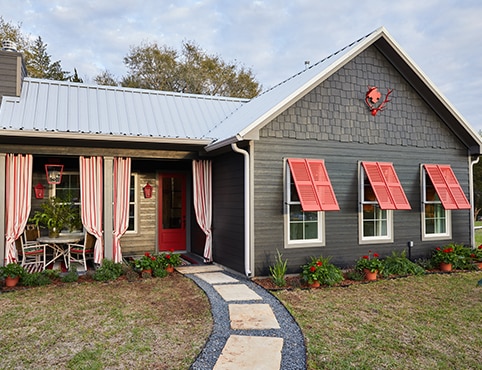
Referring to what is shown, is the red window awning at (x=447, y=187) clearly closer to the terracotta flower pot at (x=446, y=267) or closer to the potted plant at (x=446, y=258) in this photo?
the potted plant at (x=446, y=258)

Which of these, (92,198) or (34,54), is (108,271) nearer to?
(92,198)

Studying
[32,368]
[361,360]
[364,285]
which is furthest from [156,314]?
[364,285]

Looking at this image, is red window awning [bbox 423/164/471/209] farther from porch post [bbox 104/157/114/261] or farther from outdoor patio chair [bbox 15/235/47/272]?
outdoor patio chair [bbox 15/235/47/272]

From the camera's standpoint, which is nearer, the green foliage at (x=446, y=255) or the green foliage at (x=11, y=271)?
the green foliage at (x=11, y=271)

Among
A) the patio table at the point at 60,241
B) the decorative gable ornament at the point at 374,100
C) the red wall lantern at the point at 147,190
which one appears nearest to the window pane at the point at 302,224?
the decorative gable ornament at the point at 374,100

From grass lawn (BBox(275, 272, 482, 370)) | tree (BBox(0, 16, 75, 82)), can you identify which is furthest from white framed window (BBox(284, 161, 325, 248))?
tree (BBox(0, 16, 75, 82))

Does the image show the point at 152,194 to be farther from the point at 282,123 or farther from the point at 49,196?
the point at 282,123

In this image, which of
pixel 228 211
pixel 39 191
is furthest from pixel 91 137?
pixel 228 211

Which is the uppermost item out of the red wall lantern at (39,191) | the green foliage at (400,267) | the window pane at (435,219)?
the red wall lantern at (39,191)

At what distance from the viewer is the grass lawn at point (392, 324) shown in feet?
11.9

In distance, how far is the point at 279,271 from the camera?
21.2 feet

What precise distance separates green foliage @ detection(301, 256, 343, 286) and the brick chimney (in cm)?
666

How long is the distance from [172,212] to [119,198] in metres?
2.33

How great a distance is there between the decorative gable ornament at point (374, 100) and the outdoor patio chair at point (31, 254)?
698 cm
